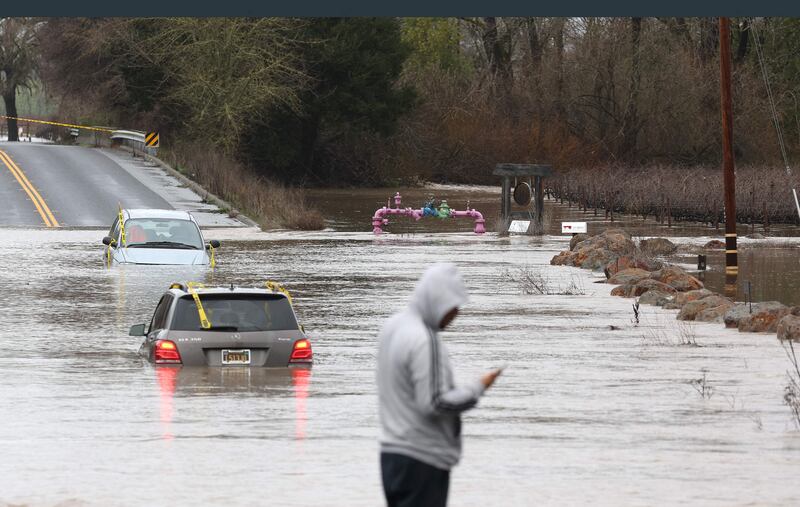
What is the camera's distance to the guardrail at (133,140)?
76250 mm

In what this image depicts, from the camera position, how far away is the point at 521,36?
102 meters

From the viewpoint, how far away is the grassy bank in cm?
5441

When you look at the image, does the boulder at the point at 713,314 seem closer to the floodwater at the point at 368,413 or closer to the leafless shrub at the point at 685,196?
the floodwater at the point at 368,413

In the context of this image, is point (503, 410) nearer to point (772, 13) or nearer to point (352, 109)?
point (772, 13)

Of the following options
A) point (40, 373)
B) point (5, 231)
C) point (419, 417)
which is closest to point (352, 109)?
point (5, 231)

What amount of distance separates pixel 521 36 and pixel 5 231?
58.4 m

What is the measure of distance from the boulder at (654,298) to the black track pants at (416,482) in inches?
841

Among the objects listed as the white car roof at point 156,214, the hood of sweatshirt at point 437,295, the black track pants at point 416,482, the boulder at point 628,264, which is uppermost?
the hood of sweatshirt at point 437,295

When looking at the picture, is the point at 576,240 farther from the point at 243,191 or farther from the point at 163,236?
the point at 243,191

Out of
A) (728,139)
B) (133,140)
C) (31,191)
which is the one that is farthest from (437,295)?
(133,140)

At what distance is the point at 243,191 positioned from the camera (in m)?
61.2

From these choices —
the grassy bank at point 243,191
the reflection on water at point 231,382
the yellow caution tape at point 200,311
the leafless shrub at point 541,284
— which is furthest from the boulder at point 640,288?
the grassy bank at point 243,191

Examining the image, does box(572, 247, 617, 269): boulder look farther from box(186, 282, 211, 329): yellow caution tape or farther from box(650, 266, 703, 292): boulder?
box(186, 282, 211, 329): yellow caution tape

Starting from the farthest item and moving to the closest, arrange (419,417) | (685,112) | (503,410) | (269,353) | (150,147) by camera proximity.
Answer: (685,112) < (150,147) < (269,353) < (503,410) < (419,417)
